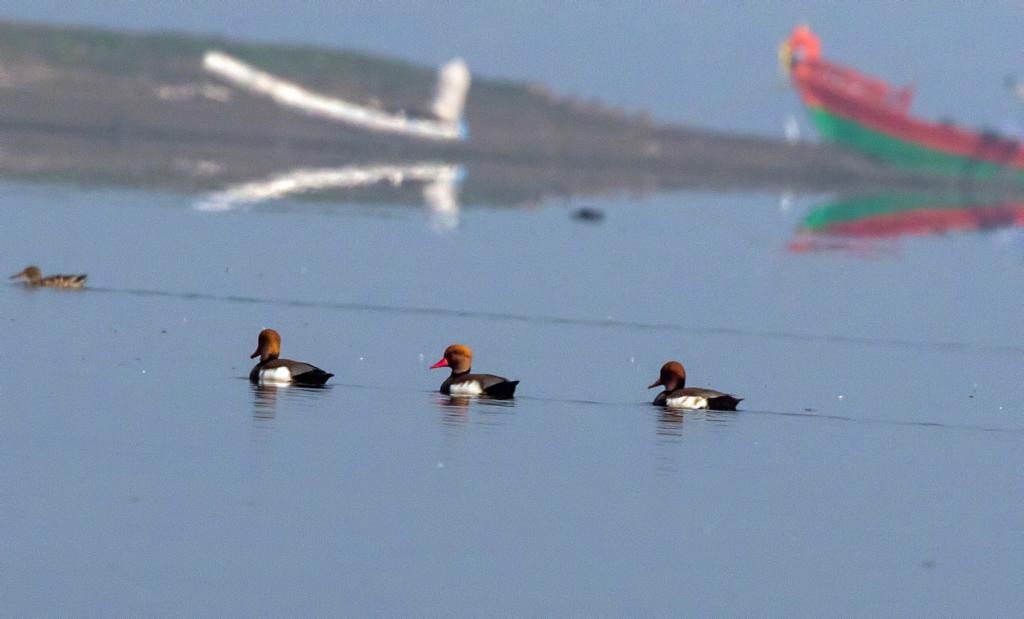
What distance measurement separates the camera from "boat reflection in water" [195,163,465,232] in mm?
53094

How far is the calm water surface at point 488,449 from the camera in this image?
1258 cm

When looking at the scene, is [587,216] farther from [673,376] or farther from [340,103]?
[340,103]

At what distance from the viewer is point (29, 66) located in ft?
380

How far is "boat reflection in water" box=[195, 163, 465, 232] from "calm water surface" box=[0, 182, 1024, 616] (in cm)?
1618

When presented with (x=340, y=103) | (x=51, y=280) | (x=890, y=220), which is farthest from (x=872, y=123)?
(x=51, y=280)

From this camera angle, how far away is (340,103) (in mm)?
126688

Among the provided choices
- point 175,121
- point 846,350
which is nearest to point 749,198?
point 175,121

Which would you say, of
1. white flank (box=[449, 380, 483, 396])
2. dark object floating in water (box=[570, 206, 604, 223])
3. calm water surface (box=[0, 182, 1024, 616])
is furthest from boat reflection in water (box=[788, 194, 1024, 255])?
white flank (box=[449, 380, 483, 396])

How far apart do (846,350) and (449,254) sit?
1309 cm

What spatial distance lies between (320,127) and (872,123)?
31.7m

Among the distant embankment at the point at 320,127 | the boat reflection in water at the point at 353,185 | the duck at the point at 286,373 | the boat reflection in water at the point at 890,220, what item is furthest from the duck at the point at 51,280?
the distant embankment at the point at 320,127

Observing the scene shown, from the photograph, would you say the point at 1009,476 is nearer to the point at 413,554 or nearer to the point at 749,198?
the point at 413,554

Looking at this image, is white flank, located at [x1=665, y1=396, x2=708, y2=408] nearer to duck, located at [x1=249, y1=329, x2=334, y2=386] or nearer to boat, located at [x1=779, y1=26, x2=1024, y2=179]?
duck, located at [x1=249, y1=329, x2=334, y2=386]

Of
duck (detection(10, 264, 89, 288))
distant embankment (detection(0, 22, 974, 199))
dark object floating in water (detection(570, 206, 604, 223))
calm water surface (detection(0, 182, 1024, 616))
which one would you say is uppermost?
distant embankment (detection(0, 22, 974, 199))
